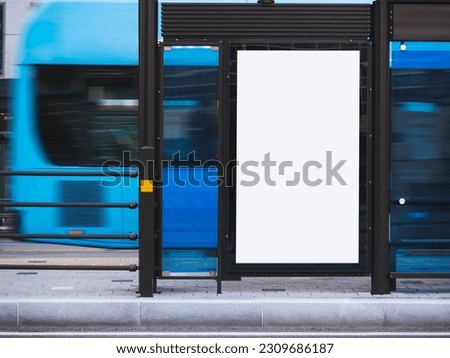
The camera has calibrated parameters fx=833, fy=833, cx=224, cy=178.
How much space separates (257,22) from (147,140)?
4.73 ft

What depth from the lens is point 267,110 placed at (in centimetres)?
744

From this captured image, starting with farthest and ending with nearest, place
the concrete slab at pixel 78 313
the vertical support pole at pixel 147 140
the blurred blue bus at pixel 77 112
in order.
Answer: the blurred blue bus at pixel 77 112 < the vertical support pole at pixel 147 140 < the concrete slab at pixel 78 313

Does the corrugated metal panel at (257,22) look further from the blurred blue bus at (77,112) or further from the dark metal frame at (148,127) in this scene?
the blurred blue bus at (77,112)

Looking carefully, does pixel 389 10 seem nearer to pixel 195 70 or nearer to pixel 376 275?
pixel 195 70

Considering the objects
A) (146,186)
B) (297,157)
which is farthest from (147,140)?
(297,157)

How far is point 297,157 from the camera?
24.6 feet

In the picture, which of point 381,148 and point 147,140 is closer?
point 147,140

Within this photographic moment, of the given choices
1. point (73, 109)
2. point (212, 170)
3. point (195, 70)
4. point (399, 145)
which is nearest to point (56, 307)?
point (212, 170)

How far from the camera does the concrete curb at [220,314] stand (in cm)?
673

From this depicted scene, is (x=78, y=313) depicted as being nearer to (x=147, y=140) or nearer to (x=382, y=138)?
(x=147, y=140)

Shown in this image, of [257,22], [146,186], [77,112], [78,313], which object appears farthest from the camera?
[77,112]

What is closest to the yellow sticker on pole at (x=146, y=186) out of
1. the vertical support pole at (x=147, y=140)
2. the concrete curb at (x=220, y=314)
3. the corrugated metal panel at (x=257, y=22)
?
the vertical support pole at (x=147, y=140)

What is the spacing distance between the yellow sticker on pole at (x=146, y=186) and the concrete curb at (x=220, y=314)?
100cm

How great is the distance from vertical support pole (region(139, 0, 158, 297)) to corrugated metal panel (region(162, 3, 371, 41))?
196 millimetres
